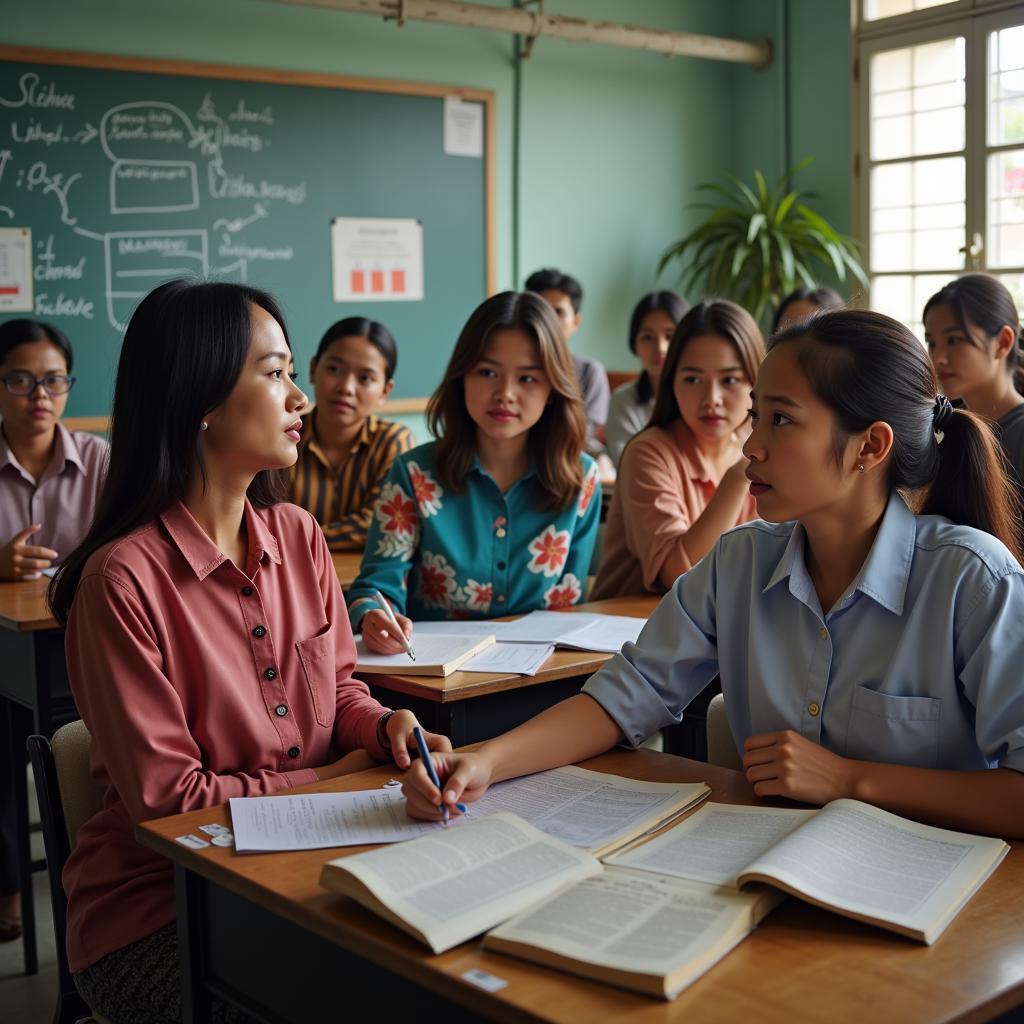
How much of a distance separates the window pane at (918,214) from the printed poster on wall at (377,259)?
2258mm

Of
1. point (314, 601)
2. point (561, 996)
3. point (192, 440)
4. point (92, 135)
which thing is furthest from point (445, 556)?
point (92, 135)

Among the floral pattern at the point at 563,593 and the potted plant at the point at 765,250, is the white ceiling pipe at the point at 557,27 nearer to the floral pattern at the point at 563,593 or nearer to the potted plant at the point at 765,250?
the potted plant at the point at 765,250

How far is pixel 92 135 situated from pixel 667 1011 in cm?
462

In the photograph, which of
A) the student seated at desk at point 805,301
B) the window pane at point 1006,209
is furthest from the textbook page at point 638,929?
the window pane at point 1006,209

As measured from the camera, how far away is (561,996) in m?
1.02

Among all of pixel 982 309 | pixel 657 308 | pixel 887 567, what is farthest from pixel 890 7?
pixel 887 567

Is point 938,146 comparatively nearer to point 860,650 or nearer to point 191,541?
point 860,650

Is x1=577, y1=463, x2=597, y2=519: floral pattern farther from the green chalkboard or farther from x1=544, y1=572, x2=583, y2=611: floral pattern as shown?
the green chalkboard

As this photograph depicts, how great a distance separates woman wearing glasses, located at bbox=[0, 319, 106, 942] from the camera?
347 cm

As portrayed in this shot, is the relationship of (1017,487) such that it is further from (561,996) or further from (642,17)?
(642,17)

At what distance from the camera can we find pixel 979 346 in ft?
11.3

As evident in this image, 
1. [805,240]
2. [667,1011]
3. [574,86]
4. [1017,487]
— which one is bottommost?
[667,1011]

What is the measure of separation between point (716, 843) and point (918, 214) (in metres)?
5.32

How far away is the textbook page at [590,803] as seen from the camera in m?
1.37
